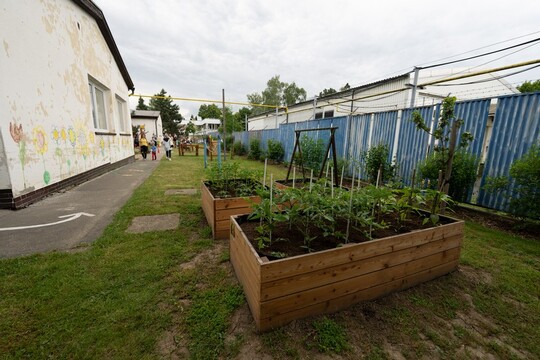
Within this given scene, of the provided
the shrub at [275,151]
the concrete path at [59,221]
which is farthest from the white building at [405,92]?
the concrete path at [59,221]

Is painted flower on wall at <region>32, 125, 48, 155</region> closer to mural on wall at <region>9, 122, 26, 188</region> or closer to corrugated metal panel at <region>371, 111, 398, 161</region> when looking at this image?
mural on wall at <region>9, 122, 26, 188</region>

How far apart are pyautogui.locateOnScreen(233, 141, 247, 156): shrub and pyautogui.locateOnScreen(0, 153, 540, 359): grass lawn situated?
13805 mm

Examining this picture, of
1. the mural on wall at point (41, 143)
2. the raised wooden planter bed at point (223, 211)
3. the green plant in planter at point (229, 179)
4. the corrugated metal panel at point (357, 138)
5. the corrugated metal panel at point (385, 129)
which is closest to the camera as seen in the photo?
the raised wooden planter bed at point (223, 211)

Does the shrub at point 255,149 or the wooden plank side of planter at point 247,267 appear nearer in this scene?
the wooden plank side of planter at point 247,267

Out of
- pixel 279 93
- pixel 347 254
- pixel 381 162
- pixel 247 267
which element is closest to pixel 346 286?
pixel 347 254

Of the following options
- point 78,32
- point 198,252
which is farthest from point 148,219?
point 78,32

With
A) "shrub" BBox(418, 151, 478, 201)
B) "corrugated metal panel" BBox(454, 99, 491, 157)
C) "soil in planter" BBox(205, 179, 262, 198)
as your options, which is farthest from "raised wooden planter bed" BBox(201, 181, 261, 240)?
"corrugated metal panel" BBox(454, 99, 491, 157)

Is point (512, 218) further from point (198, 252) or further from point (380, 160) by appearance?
point (198, 252)

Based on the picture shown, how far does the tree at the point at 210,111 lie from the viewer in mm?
64162

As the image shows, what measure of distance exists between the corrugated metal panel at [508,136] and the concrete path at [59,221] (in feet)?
19.1

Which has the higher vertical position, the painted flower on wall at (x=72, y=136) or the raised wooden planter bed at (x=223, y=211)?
the painted flower on wall at (x=72, y=136)

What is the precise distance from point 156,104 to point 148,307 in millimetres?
56120

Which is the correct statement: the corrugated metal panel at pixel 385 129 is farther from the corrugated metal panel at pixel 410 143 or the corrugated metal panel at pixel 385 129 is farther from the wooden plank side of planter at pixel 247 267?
the wooden plank side of planter at pixel 247 267

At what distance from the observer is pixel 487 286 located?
6.75 feet
